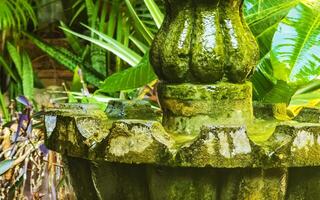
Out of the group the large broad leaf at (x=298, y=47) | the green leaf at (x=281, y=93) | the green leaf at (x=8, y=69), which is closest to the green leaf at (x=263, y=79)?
the green leaf at (x=281, y=93)

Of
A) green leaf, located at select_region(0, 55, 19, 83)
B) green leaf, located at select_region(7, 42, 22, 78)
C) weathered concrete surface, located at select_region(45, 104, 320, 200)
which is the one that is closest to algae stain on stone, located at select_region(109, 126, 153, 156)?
weathered concrete surface, located at select_region(45, 104, 320, 200)

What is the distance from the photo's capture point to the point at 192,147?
1.00 metres

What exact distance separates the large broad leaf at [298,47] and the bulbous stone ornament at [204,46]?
0.19 meters

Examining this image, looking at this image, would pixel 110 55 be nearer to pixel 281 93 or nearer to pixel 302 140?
pixel 281 93

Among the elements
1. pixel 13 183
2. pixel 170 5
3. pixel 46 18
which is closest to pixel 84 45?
pixel 46 18

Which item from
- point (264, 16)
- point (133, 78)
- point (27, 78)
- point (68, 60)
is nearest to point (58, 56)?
point (68, 60)

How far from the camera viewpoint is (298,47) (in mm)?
1438

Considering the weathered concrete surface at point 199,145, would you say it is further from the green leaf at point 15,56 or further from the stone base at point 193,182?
the green leaf at point 15,56

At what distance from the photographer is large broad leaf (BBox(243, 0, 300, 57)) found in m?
2.05

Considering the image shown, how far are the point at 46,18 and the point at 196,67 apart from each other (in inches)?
134

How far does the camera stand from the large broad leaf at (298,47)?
1374 millimetres

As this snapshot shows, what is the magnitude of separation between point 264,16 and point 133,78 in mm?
416

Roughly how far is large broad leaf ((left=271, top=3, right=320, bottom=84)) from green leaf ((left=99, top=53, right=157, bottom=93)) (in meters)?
0.59

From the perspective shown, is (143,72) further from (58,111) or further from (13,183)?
(58,111)
